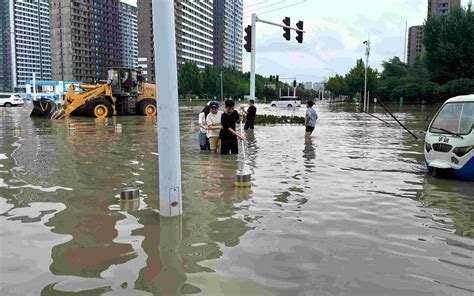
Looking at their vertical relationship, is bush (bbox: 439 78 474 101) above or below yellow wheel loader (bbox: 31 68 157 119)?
above

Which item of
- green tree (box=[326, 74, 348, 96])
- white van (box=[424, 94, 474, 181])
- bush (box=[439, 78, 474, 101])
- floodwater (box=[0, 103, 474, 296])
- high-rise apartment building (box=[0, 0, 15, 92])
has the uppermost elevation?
high-rise apartment building (box=[0, 0, 15, 92])

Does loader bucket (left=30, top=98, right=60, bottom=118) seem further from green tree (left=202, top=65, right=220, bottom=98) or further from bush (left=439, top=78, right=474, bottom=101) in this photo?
green tree (left=202, top=65, right=220, bottom=98)

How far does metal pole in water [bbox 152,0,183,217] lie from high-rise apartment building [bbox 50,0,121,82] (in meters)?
127

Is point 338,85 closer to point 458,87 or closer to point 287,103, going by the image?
point 287,103

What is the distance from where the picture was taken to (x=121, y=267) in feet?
14.5

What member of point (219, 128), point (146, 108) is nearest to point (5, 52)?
point (146, 108)

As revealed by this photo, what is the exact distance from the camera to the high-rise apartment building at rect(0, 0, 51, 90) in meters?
146

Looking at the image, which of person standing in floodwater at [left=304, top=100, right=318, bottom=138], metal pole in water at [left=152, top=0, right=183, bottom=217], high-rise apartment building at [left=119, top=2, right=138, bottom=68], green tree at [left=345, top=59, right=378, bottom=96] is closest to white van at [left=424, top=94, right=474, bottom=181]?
metal pole in water at [left=152, top=0, right=183, bottom=217]

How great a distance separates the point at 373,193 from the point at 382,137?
11475 millimetres

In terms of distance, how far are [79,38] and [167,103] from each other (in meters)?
146

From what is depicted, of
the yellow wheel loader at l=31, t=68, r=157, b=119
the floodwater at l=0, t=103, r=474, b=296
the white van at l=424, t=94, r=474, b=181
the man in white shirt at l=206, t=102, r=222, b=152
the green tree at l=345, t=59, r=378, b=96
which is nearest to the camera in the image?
the floodwater at l=0, t=103, r=474, b=296

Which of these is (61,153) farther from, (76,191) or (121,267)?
(121,267)

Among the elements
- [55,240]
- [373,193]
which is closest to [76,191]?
[55,240]

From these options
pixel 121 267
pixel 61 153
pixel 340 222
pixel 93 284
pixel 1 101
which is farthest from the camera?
pixel 1 101
